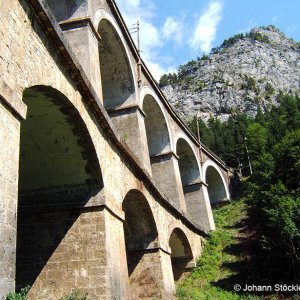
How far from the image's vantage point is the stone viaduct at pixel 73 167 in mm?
4727

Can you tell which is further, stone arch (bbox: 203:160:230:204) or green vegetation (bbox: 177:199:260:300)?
stone arch (bbox: 203:160:230:204)

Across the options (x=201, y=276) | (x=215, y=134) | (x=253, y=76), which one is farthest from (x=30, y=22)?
(x=253, y=76)

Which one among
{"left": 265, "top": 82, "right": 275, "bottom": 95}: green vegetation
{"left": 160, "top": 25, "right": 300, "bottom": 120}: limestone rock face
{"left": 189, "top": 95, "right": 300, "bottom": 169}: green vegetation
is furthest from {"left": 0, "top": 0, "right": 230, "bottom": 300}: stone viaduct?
{"left": 265, "top": 82, "right": 275, "bottom": 95}: green vegetation

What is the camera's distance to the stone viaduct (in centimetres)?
473

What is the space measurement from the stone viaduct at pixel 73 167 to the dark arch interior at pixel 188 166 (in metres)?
9.30

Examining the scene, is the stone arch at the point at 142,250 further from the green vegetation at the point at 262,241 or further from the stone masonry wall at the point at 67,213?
the green vegetation at the point at 262,241

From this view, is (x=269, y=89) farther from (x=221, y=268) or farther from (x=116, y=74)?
(x=116, y=74)

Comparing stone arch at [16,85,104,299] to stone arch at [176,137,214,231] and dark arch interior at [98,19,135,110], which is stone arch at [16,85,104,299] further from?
stone arch at [176,137,214,231]

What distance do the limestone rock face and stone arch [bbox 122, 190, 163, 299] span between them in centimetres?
5150

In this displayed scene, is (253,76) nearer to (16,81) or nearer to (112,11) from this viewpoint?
(112,11)

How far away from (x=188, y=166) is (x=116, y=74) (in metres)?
10.8

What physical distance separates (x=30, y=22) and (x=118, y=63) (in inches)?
387

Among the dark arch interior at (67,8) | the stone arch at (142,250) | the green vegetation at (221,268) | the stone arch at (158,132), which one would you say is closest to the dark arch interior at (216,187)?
the green vegetation at (221,268)

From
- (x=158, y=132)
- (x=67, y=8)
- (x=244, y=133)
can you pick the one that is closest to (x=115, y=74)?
(x=67, y=8)
